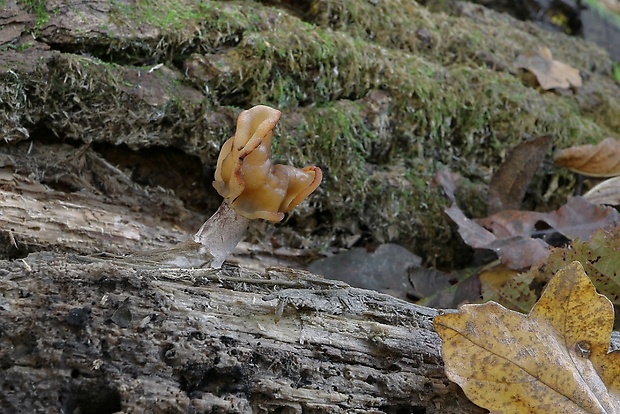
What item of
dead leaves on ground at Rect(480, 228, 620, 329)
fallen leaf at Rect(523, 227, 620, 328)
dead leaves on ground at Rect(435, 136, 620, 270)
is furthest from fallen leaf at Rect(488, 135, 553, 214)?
fallen leaf at Rect(523, 227, 620, 328)

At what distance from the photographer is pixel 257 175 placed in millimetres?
2160

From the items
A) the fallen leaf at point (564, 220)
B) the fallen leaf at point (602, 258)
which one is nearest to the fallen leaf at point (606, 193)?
the fallen leaf at point (564, 220)

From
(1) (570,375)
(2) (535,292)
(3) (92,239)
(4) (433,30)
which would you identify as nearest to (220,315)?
(3) (92,239)

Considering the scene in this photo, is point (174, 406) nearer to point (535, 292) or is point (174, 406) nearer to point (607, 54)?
point (535, 292)

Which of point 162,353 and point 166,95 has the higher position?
point 166,95

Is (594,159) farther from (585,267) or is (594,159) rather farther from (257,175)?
(257,175)

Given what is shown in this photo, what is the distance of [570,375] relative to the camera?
1.76 metres

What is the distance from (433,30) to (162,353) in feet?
9.33

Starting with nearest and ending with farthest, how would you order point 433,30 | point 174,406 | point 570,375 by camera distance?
point 174,406
point 570,375
point 433,30

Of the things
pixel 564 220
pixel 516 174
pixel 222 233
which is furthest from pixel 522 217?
pixel 222 233

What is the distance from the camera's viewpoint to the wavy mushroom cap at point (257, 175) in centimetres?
211

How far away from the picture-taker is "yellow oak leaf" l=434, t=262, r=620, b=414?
1.74 metres

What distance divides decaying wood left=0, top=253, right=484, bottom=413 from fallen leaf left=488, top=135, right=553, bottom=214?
Result: 137cm

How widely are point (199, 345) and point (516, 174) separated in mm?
2162
